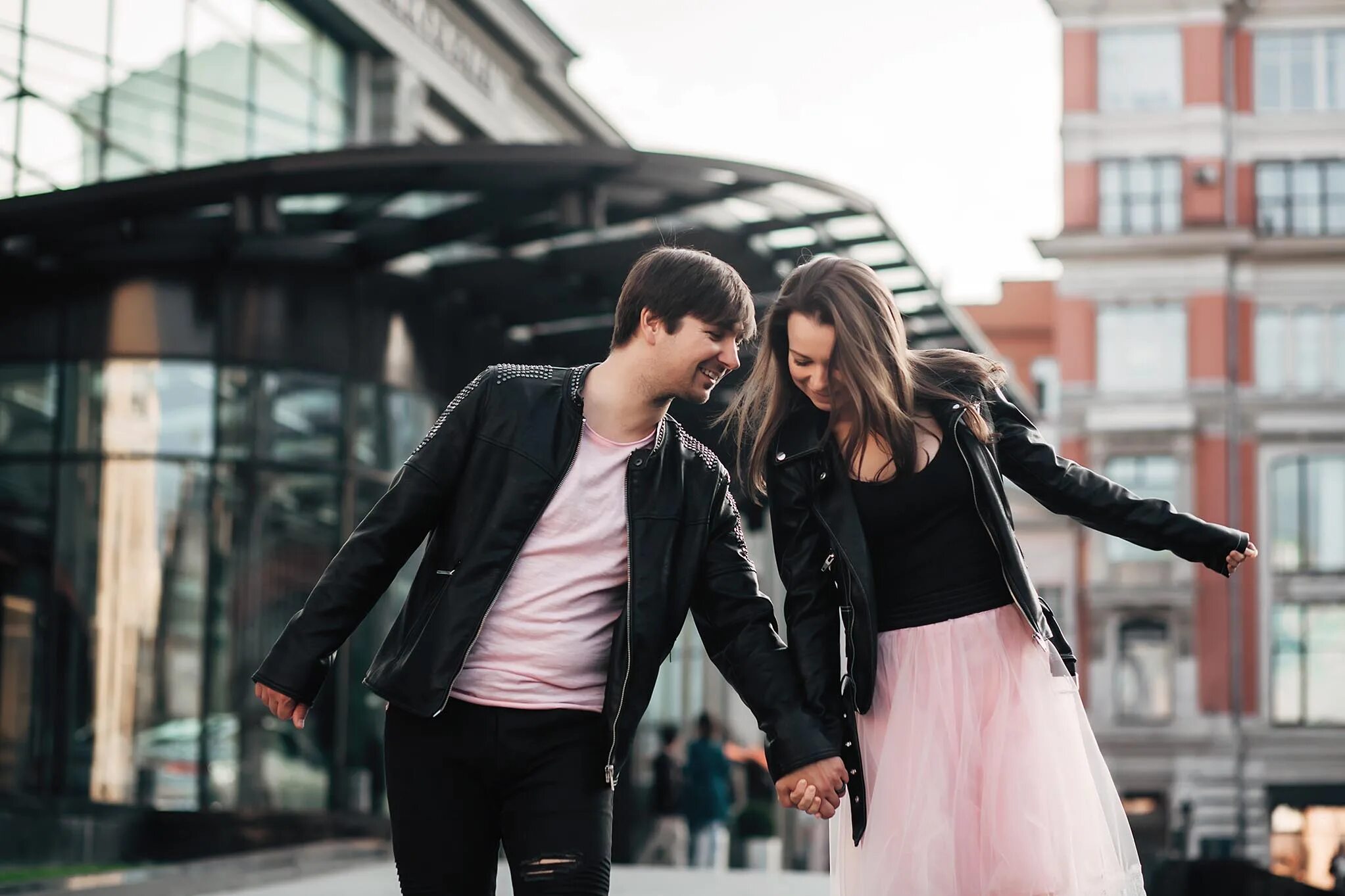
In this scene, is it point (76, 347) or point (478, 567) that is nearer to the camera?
point (478, 567)

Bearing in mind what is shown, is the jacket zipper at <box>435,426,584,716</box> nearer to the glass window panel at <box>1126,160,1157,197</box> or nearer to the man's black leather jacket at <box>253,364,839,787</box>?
the man's black leather jacket at <box>253,364,839,787</box>

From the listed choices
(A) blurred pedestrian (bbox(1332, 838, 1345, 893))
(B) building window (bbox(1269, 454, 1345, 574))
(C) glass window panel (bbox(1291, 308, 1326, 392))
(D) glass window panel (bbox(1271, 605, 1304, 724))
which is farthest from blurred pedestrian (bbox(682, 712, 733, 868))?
(C) glass window panel (bbox(1291, 308, 1326, 392))

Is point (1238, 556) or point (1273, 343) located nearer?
point (1238, 556)

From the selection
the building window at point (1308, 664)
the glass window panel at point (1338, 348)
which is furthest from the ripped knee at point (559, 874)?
the glass window panel at point (1338, 348)

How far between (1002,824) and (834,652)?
0.57m

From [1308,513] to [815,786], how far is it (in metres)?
40.1

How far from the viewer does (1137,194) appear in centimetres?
4219

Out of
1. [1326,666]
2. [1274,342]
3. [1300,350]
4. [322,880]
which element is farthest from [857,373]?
[1300,350]

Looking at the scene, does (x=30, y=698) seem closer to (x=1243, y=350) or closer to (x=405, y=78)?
(x=405, y=78)

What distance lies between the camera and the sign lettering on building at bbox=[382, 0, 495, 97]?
2111 centimetres

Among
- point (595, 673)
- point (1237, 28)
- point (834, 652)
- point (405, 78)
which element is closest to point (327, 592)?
point (595, 673)

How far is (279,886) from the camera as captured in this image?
1029cm

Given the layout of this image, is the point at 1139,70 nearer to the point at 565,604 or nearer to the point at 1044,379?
the point at 1044,379

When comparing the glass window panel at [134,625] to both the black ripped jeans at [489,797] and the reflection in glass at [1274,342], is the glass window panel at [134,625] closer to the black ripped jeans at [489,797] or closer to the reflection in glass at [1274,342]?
the black ripped jeans at [489,797]
